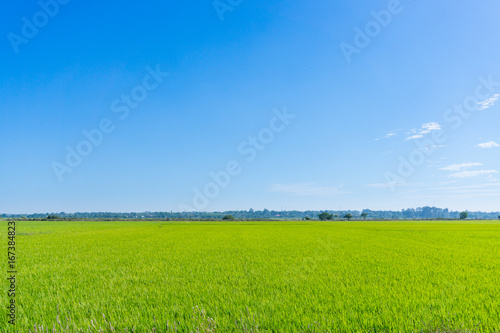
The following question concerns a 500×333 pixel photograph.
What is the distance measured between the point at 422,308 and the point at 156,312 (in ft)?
17.2

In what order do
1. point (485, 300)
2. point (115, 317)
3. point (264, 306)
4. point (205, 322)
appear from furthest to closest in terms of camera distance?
point (485, 300) < point (264, 306) < point (115, 317) < point (205, 322)

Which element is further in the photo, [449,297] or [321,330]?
[449,297]

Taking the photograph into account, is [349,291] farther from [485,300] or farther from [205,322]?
[205,322]

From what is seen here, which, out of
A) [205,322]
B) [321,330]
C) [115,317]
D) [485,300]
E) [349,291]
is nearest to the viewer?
[321,330]

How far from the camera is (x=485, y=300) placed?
6.59 meters

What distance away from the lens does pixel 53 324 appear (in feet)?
16.6

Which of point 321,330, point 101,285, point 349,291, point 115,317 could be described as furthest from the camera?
point 101,285

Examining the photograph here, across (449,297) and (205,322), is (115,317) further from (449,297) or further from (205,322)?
(449,297)

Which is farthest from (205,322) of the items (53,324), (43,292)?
(43,292)

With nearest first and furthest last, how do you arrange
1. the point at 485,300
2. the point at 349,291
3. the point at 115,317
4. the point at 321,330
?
the point at 321,330 → the point at 115,317 → the point at 485,300 → the point at 349,291

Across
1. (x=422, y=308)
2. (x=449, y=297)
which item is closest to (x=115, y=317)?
(x=422, y=308)

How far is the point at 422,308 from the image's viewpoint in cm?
586

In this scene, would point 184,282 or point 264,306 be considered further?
point 184,282

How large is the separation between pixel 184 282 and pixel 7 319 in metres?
4.06
